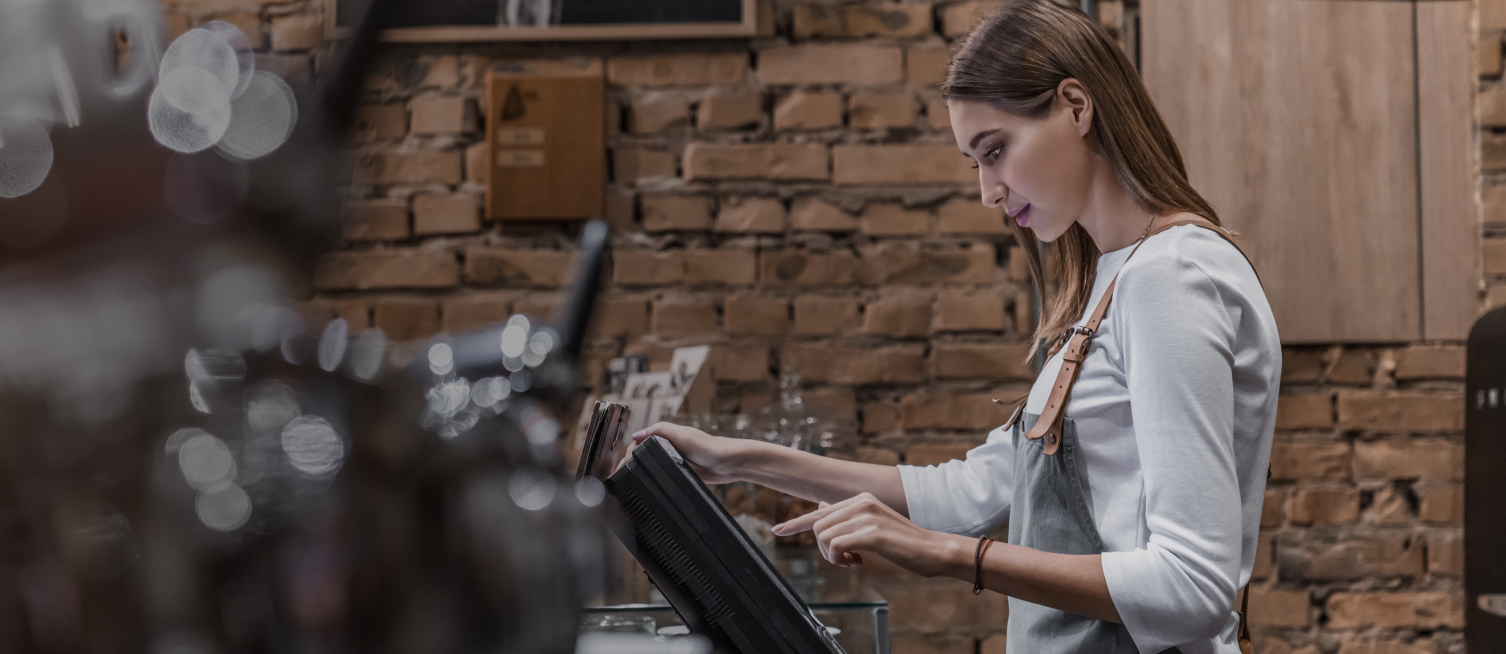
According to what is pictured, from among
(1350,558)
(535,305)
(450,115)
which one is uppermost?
(450,115)

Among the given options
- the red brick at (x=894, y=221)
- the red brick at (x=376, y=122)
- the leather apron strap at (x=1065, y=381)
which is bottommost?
the leather apron strap at (x=1065, y=381)

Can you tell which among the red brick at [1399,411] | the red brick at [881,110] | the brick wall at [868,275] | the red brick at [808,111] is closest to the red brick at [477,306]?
the brick wall at [868,275]

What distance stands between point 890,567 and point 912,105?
33.9 inches

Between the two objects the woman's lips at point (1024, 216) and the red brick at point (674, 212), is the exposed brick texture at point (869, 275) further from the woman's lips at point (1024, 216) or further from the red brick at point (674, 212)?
the woman's lips at point (1024, 216)

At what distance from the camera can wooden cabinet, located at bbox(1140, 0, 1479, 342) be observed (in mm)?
1883

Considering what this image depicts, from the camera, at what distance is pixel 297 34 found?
0.10 meters

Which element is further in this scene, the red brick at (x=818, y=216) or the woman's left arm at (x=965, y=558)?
the red brick at (x=818, y=216)

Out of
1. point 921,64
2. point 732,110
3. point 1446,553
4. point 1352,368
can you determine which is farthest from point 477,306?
point 1446,553

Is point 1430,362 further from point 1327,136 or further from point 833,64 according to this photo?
point 833,64

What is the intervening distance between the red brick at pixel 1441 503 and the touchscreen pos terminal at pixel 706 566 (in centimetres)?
166

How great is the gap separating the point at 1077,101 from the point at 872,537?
0.44 m

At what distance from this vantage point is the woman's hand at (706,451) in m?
1.04

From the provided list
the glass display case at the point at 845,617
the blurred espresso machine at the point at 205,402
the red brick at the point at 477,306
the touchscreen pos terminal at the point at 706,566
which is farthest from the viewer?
the red brick at the point at 477,306

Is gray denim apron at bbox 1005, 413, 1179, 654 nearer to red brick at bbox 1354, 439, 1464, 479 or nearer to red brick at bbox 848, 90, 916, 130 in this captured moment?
red brick at bbox 848, 90, 916, 130
